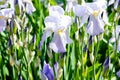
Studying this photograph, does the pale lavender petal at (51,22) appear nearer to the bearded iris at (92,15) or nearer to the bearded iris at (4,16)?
the bearded iris at (92,15)

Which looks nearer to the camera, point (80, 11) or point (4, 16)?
point (80, 11)

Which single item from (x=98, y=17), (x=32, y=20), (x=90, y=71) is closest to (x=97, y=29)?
(x=98, y=17)

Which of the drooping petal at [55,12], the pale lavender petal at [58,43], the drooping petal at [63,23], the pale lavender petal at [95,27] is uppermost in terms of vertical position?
the drooping petal at [55,12]

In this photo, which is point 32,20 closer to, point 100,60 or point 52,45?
point 100,60

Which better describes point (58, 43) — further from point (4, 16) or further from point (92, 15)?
point (4, 16)

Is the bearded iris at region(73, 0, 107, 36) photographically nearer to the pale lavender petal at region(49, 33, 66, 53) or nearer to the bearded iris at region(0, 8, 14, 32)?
the pale lavender petal at region(49, 33, 66, 53)

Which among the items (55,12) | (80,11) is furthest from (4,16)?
(80,11)

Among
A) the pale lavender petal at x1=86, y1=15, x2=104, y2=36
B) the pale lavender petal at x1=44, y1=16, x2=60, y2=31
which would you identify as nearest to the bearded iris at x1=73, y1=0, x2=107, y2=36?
the pale lavender petal at x1=86, y1=15, x2=104, y2=36

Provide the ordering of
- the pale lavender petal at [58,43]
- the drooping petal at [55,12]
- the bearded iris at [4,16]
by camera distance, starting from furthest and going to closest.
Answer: the bearded iris at [4,16], the drooping petal at [55,12], the pale lavender petal at [58,43]

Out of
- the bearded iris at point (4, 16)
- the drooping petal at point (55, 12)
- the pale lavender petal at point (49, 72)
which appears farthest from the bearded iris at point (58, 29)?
the bearded iris at point (4, 16)
